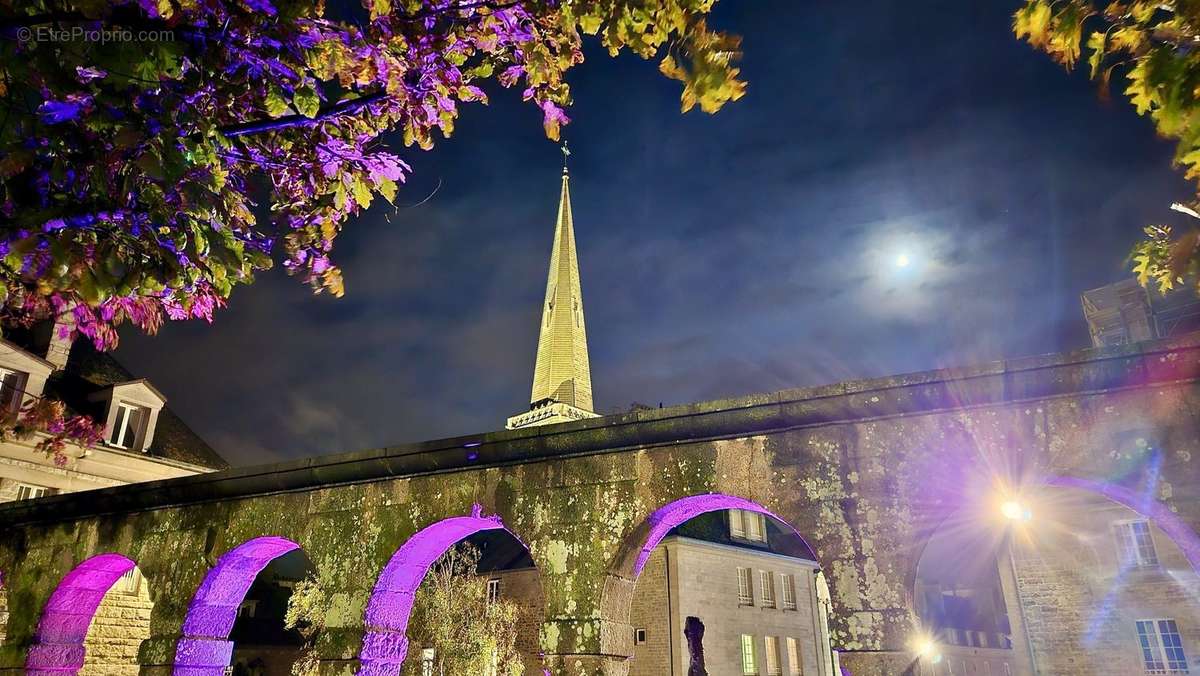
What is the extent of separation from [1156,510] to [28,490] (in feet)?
66.6

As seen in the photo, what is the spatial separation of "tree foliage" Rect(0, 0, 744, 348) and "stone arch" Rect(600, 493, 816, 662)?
2.63 meters

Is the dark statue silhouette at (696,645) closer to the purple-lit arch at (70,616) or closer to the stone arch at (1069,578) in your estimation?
the purple-lit arch at (70,616)

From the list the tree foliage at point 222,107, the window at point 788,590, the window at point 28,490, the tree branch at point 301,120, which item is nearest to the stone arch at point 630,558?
the tree foliage at point 222,107

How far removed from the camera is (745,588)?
2272 cm

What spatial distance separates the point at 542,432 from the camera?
200 inches

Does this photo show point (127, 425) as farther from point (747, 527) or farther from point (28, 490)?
point (747, 527)

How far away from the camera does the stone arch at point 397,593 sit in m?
5.17

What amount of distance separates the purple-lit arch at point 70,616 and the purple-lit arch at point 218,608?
132 centimetres

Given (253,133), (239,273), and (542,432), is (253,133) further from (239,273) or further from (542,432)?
(542,432)

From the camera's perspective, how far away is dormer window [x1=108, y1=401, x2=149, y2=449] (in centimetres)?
1791

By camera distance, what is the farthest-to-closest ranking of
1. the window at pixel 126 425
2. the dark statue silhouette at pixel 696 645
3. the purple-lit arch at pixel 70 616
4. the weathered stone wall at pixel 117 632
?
the window at pixel 126 425
the weathered stone wall at pixel 117 632
the dark statue silhouette at pixel 696 645
the purple-lit arch at pixel 70 616

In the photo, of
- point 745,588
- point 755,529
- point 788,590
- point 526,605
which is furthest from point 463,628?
point 788,590

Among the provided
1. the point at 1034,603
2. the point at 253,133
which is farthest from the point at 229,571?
the point at 1034,603

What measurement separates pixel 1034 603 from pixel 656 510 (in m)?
17.5
